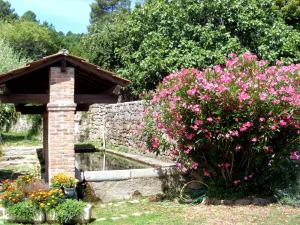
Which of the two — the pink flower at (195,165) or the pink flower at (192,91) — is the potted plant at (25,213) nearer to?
the pink flower at (195,165)

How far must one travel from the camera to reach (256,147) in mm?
8898

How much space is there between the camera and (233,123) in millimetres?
8758

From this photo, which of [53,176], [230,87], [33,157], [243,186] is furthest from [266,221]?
[33,157]

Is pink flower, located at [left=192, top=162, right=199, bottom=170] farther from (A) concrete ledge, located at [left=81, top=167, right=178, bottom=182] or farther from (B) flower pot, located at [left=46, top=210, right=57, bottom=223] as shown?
(B) flower pot, located at [left=46, top=210, right=57, bottom=223]

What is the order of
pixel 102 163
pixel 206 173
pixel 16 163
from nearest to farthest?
pixel 206 173, pixel 102 163, pixel 16 163

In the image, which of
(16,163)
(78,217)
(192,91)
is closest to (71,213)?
(78,217)

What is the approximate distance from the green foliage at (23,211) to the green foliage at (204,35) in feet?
40.3

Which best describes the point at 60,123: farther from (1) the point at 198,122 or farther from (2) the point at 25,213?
(1) the point at 198,122

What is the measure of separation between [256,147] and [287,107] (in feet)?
3.29

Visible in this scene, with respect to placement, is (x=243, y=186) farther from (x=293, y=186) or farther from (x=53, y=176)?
(x=53, y=176)

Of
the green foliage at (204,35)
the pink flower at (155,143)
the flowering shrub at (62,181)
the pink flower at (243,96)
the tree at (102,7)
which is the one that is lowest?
the flowering shrub at (62,181)

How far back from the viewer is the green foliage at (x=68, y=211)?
24.7 ft

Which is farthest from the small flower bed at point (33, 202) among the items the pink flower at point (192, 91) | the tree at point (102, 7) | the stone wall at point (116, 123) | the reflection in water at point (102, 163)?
the tree at point (102, 7)

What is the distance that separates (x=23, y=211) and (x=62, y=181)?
1036mm
